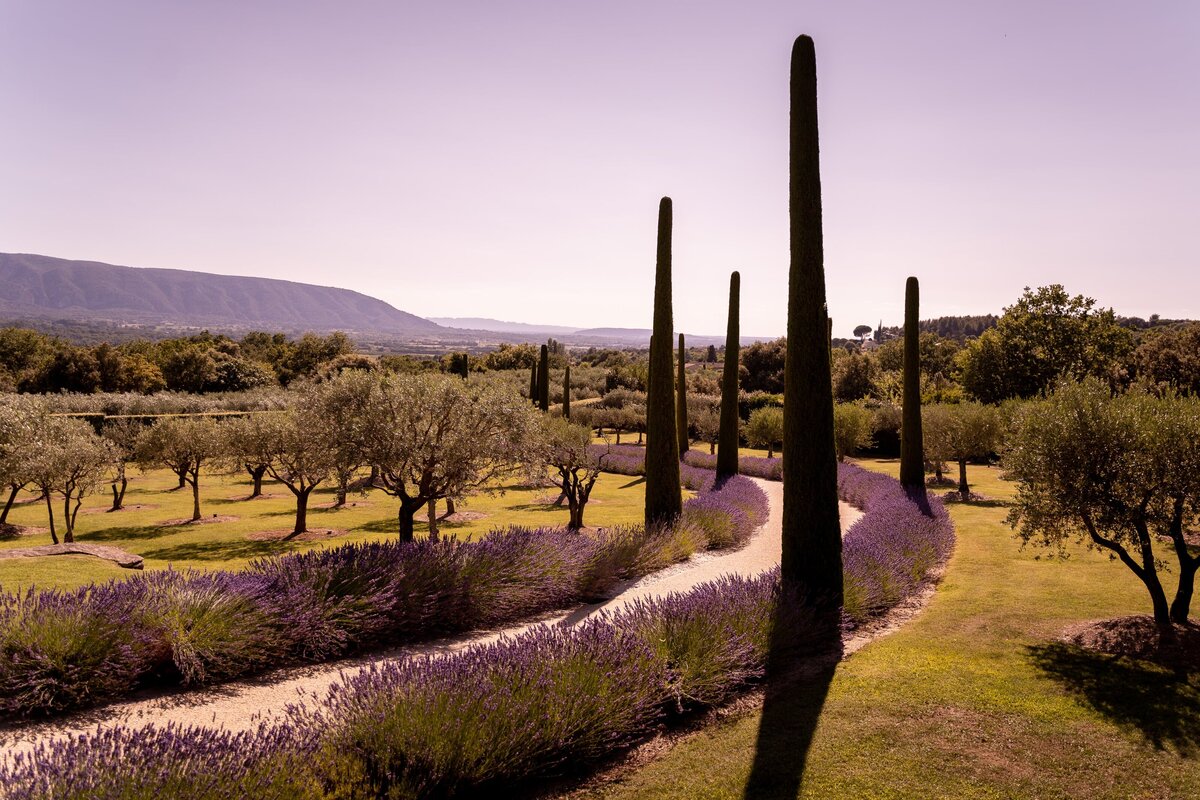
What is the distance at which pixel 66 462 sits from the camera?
22.9 metres

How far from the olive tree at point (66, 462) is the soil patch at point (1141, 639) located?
27546mm

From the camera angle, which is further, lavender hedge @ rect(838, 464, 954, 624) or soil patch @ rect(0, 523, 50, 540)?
soil patch @ rect(0, 523, 50, 540)

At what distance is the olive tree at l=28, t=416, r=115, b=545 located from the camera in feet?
72.9

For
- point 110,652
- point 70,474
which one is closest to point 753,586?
point 110,652

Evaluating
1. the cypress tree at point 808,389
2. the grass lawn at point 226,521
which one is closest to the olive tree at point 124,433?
the grass lawn at point 226,521

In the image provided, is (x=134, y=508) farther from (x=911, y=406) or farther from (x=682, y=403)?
(x=911, y=406)

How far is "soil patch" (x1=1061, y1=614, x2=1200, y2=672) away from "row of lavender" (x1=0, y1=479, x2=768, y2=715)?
27.5 ft

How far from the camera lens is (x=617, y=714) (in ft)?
24.5

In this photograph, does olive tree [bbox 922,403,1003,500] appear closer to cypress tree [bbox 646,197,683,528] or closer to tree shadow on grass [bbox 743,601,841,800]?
cypress tree [bbox 646,197,683,528]

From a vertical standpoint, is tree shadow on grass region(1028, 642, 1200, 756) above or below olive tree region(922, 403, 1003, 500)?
below

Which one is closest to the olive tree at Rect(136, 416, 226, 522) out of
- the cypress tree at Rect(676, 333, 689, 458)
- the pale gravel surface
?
the pale gravel surface

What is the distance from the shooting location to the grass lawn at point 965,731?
6.64m

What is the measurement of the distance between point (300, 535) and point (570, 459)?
9646mm

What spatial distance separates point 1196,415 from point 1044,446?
6.54 feet
